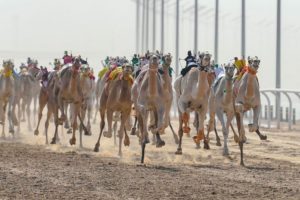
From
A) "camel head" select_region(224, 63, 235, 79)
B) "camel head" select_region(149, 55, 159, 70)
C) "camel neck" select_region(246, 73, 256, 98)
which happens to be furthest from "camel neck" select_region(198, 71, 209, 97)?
"camel head" select_region(149, 55, 159, 70)

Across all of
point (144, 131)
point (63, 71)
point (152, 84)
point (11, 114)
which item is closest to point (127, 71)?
point (152, 84)

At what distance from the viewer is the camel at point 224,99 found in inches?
620

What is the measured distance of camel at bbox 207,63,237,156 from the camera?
1576 centimetres

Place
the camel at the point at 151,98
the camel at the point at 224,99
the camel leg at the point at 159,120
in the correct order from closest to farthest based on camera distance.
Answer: the camel leg at the point at 159,120, the camel at the point at 151,98, the camel at the point at 224,99

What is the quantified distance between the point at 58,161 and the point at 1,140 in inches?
236

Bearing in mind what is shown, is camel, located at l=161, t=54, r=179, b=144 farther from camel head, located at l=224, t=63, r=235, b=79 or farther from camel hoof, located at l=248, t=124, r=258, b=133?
camel hoof, located at l=248, t=124, r=258, b=133

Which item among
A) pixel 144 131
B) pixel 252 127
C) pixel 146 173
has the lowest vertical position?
pixel 146 173

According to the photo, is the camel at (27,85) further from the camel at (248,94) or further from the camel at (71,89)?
the camel at (248,94)

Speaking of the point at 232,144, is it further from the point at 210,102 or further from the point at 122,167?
the point at 122,167

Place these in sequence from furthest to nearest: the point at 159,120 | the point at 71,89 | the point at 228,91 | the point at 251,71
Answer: the point at 71,89
the point at 228,91
the point at 251,71
the point at 159,120

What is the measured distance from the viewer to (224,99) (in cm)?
1596

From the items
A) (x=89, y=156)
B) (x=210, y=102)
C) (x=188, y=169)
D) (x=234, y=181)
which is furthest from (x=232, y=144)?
(x=234, y=181)

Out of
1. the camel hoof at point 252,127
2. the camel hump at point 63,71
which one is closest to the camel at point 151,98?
the camel hoof at point 252,127

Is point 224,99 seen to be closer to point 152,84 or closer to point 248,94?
point 248,94
